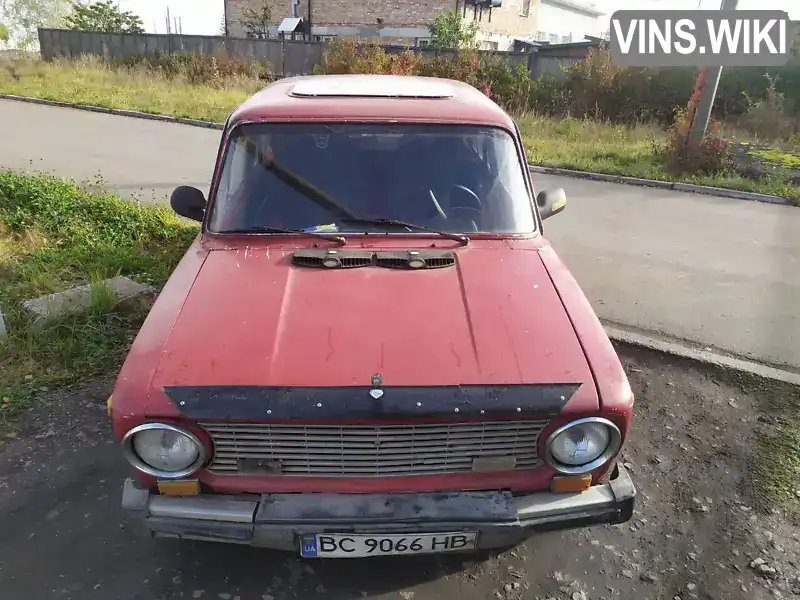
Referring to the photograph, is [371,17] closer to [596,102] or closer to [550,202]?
[596,102]

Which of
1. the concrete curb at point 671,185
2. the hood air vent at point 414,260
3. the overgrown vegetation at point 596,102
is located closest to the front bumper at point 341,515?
the hood air vent at point 414,260

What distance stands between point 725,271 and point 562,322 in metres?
4.89

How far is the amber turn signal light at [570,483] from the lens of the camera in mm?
2330

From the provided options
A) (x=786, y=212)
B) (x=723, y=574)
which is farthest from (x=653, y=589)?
(x=786, y=212)

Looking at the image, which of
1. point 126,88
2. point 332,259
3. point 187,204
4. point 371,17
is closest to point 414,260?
point 332,259

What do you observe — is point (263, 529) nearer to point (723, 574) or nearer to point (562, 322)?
point (562, 322)

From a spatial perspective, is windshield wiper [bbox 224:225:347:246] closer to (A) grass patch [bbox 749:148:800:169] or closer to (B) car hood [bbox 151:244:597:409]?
(B) car hood [bbox 151:244:597:409]

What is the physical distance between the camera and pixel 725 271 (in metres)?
6.50

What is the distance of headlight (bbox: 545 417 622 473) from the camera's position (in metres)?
2.26

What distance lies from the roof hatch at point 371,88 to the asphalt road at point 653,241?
2680 millimetres

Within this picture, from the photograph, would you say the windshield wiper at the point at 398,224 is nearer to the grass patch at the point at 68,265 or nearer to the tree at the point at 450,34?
the grass patch at the point at 68,265

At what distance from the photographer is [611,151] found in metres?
12.7

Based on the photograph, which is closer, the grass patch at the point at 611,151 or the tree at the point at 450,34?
the grass patch at the point at 611,151

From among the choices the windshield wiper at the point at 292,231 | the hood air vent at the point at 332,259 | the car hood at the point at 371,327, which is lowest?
the car hood at the point at 371,327
